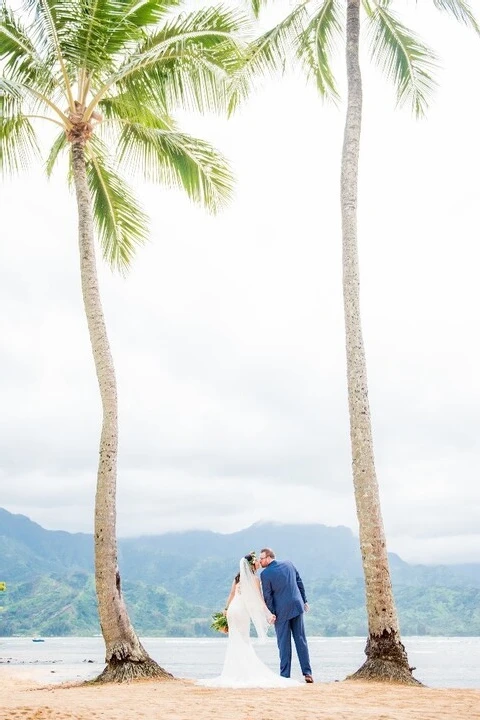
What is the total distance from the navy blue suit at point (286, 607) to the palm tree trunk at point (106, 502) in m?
2.17

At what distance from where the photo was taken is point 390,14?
15.1m

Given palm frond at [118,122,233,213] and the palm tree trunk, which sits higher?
palm frond at [118,122,233,213]

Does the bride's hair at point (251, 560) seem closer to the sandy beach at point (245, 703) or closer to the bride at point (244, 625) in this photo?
the bride at point (244, 625)

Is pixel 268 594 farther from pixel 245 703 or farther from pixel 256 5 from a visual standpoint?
pixel 256 5

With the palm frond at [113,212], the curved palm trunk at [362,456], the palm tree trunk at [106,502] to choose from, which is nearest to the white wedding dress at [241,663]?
the curved palm trunk at [362,456]

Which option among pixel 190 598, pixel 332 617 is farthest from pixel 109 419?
pixel 190 598

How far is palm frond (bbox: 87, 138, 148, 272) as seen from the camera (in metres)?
16.0

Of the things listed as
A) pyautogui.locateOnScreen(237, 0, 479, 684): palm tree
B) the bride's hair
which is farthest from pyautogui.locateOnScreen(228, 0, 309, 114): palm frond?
the bride's hair

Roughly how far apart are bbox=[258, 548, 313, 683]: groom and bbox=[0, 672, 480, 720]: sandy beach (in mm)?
558

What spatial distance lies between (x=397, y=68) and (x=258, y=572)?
384 inches

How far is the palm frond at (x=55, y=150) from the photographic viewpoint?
16281mm

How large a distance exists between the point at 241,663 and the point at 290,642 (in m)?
0.74

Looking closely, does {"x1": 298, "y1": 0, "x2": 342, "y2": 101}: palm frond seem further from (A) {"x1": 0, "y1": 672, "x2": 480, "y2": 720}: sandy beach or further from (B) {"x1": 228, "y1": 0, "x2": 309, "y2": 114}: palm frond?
(A) {"x1": 0, "y1": 672, "x2": 480, "y2": 720}: sandy beach

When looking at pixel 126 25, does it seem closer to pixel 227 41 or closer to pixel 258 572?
pixel 227 41
